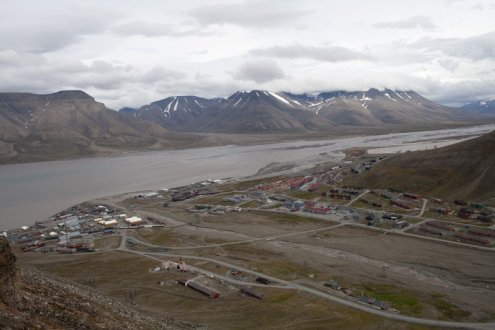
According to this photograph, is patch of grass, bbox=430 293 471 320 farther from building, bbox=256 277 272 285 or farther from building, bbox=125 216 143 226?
building, bbox=125 216 143 226

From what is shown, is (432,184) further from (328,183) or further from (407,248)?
(407,248)

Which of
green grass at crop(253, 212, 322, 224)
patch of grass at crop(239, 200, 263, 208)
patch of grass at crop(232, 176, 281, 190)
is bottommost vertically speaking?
green grass at crop(253, 212, 322, 224)

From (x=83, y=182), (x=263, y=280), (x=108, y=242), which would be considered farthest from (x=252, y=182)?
(x=263, y=280)

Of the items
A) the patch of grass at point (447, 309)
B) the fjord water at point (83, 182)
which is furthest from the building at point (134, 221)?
the patch of grass at point (447, 309)

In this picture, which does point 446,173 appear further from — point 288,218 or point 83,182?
point 83,182

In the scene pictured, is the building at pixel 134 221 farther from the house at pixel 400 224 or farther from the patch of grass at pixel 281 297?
the house at pixel 400 224

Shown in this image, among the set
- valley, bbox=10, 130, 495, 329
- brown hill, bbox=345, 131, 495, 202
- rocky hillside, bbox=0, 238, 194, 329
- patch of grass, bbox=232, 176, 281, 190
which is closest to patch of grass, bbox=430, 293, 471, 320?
valley, bbox=10, 130, 495, 329

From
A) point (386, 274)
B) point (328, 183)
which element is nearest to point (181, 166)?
point (328, 183)
